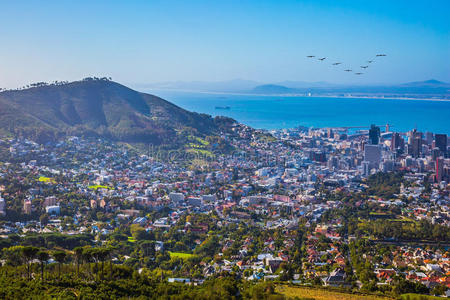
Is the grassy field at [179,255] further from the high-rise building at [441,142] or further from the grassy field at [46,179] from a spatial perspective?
the high-rise building at [441,142]

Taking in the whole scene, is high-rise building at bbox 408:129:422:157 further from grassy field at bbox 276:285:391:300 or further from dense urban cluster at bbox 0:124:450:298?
grassy field at bbox 276:285:391:300

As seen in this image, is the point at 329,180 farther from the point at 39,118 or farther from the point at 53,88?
the point at 53,88

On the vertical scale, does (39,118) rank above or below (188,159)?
above

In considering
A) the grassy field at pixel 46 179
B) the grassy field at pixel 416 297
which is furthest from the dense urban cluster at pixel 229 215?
the grassy field at pixel 416 297

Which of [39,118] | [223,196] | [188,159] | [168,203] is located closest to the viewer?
[168,203]

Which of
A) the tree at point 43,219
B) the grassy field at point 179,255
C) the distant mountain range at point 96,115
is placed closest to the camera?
the grassy field at point 179,255

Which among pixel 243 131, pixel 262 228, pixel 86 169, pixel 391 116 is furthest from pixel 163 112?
pixel 391 116

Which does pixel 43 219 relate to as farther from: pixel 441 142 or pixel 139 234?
pixel 441 142
